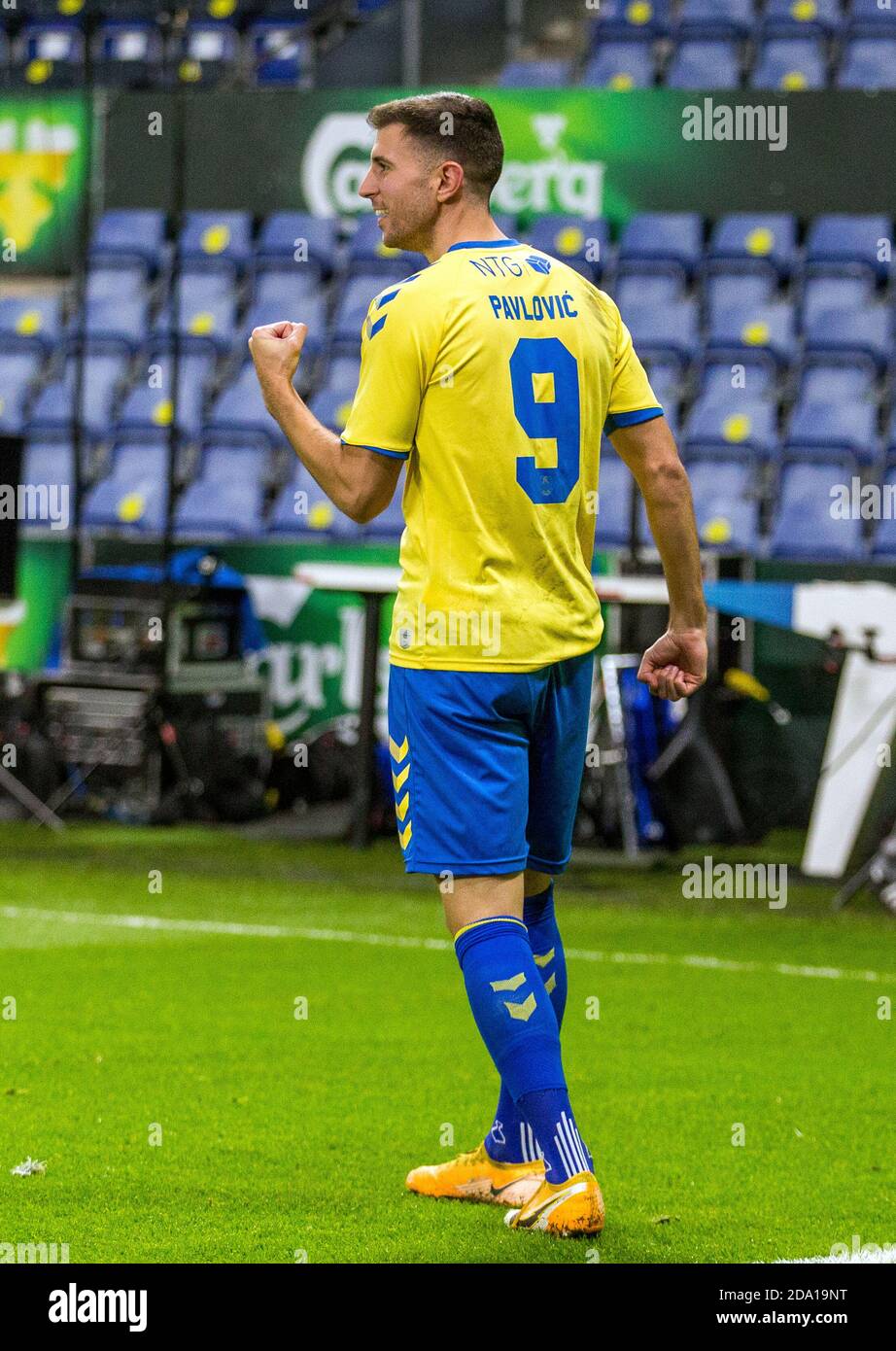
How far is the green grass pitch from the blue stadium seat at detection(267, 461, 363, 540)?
12.4 feet

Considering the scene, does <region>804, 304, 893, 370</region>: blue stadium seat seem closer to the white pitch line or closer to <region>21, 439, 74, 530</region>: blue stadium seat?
<region>21, 439, 74, 530</region>: blue stadium seat

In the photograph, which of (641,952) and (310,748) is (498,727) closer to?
(641,952)

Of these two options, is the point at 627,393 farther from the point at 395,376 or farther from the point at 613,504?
the point at 613,504

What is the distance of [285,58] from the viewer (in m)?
16.9

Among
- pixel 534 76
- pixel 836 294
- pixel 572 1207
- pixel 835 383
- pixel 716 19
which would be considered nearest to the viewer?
pixel 572 1207

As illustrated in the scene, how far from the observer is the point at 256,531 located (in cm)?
1372

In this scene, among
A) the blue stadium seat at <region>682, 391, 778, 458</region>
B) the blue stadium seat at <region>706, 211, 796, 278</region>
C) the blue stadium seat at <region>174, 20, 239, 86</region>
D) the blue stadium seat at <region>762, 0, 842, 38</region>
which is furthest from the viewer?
the blue stadium seat at <region>174, 20, 239, 86</region>

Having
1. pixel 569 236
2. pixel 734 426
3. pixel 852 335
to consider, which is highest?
pixel 569 236

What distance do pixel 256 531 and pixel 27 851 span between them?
3.66m

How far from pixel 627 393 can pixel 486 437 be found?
37 cm

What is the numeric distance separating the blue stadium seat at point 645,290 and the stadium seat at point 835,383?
3.95 feet

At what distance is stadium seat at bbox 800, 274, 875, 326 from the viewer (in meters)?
14.0

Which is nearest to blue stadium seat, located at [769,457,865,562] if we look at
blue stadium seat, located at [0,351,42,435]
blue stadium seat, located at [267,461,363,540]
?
blue stadium seat, located at [267,461,363,540]

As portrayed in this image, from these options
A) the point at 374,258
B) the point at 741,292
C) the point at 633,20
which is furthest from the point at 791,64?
the point at 374,258
